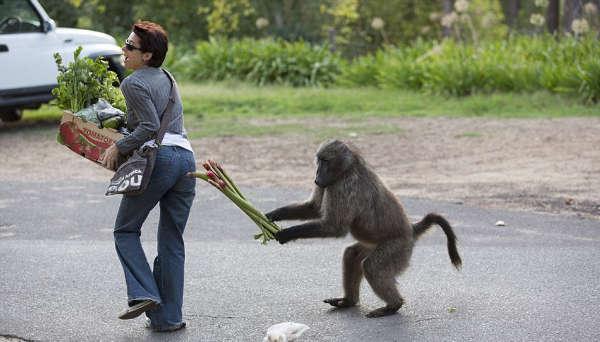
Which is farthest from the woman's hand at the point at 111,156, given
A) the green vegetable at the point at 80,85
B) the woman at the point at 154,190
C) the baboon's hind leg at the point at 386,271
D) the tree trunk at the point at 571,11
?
the tree trunk at the point at 571,11

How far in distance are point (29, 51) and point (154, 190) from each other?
9.76 m

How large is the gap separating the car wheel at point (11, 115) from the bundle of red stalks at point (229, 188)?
1138 centimetres

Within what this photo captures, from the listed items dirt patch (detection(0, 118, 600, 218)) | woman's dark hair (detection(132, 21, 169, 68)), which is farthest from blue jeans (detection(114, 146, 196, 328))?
dirt patch (detection(0, 118, 600, 218))

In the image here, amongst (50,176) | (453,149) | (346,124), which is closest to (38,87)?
(50,176)

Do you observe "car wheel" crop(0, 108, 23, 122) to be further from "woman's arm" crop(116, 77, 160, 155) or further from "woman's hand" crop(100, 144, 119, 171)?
"woman's arm" crop(116, 77, 160, 155)

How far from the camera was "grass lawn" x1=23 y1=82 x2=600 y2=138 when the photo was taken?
1538 cm

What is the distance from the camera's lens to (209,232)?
8680 mm

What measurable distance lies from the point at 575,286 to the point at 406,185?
14.3 feet

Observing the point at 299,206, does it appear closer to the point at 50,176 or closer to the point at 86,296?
the point at 86,296

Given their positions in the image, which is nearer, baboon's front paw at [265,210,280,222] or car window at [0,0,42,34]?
baboon's front paw at [265,210,280,222]

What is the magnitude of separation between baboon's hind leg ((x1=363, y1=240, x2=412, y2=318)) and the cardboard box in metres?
1.78

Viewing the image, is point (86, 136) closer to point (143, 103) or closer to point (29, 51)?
point (143, 103)

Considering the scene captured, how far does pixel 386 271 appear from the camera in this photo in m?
6.01

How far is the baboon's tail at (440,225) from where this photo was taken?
6.29m
